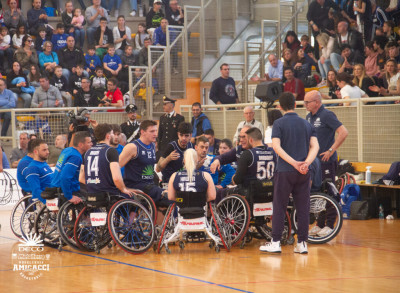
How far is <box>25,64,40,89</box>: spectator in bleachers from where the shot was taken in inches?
723

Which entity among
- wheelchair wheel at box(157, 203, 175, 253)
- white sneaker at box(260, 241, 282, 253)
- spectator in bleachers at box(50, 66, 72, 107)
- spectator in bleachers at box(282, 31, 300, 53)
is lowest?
white sneaker at box(260, 241, 282, 253)

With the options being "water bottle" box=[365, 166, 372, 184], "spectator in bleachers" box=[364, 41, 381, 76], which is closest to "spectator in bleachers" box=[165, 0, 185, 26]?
"spectator in bleachers" box=[364, 41, 381, 76]

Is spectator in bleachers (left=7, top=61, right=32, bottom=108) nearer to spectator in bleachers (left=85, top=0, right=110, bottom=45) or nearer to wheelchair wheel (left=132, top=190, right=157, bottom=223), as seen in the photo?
spectator in bleachers (left=85, top=0, right=110, bottom=45)

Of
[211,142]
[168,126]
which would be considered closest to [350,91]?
[211,142]

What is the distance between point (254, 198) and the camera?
909 cm

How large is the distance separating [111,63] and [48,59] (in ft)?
5.57

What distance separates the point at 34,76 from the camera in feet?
60.4

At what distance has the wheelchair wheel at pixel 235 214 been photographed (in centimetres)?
892

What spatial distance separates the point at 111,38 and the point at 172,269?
1376 centimetres

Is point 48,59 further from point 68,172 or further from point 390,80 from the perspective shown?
point 68,172

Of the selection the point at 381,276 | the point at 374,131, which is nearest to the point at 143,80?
the point at 374,131

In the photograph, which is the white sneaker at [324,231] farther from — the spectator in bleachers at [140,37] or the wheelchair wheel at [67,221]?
the spectator in bleachers at [140,37]

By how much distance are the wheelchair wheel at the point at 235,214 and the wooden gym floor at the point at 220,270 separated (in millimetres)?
225

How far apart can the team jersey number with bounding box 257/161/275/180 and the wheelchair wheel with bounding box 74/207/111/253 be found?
203 centimetres
